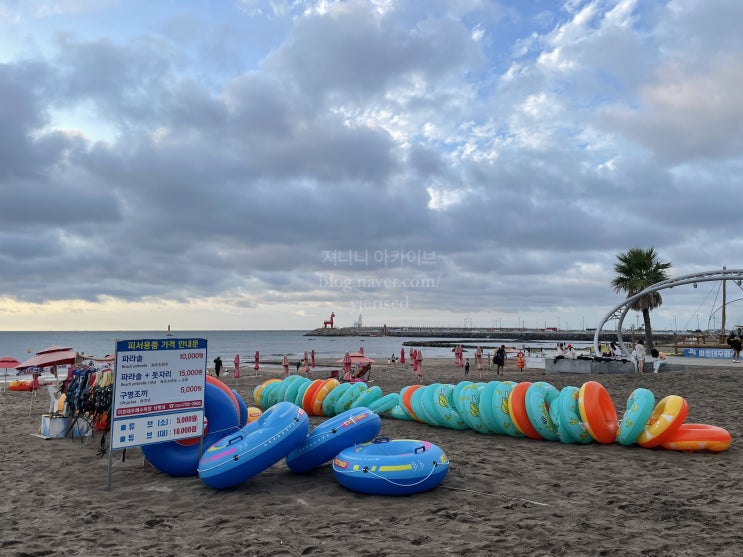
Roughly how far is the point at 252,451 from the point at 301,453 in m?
1.04

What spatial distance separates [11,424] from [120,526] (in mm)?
9976

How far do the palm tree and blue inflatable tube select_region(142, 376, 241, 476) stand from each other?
111ft

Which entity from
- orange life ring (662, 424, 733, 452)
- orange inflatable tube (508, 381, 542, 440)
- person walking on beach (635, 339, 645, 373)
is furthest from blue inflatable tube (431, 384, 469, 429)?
person walking on beach (635, 339, 645, 373)

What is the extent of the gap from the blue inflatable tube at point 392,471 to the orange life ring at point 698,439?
16.2 ft

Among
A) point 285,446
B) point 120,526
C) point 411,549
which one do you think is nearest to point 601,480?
point 411,549

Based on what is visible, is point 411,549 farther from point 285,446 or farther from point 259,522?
point 285,446

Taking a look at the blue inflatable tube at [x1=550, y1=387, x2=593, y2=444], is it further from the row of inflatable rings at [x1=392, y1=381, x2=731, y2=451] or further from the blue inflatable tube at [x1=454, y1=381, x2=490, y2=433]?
the blue inflatable tube at [x1=454, y1=381, x2=490, y2=433]

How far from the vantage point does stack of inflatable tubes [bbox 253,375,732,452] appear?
9250 millimetres

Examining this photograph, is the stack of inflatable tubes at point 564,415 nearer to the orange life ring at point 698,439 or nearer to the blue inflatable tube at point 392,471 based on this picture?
the orange life ring at point 698,439

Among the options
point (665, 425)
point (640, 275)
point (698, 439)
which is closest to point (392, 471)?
point (665, 425)

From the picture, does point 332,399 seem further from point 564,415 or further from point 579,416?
point 579,416

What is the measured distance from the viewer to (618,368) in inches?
1046

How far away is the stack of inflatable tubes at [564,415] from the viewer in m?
9.25

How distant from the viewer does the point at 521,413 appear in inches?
402
